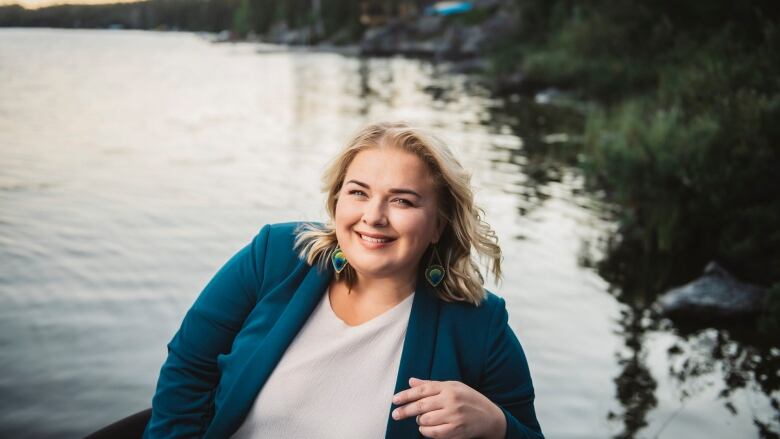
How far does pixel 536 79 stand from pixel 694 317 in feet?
77.9

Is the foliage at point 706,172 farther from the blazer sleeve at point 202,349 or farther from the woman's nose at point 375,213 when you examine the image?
the blazer sleeve at point 202,349

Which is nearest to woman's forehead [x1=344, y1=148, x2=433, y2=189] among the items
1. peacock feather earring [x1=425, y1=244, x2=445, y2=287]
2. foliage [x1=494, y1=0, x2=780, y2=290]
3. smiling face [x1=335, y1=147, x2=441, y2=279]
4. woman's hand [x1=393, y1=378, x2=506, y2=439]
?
smiling face [x1=335, y1=147, x2=441, y2=279]

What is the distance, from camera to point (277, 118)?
19688mm

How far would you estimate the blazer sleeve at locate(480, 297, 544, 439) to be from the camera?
188cm

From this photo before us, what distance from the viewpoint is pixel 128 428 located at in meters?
1.86

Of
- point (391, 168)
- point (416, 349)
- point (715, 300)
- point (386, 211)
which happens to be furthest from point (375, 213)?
point (715, 300)

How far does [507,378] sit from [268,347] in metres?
0.66

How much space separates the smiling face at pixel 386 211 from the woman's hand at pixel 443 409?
0.36 m

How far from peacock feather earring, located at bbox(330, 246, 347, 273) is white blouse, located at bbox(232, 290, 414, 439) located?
20 cm

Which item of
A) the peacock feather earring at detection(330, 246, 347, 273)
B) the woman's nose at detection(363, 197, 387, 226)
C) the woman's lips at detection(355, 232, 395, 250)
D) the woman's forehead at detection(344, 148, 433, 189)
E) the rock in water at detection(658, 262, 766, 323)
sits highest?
the woman's forehead at detection(344, 148, 433, 189)

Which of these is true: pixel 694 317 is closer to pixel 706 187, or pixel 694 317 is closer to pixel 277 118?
pixel 706 187

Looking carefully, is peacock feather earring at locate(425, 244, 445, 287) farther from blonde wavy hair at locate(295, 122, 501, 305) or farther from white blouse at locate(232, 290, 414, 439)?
white blouse at locate(232, 290, 414, 439)

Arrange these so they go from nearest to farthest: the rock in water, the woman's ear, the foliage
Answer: the woman's ear < the rock in water < the foliage

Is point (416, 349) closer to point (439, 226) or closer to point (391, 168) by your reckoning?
point (439, 226)
